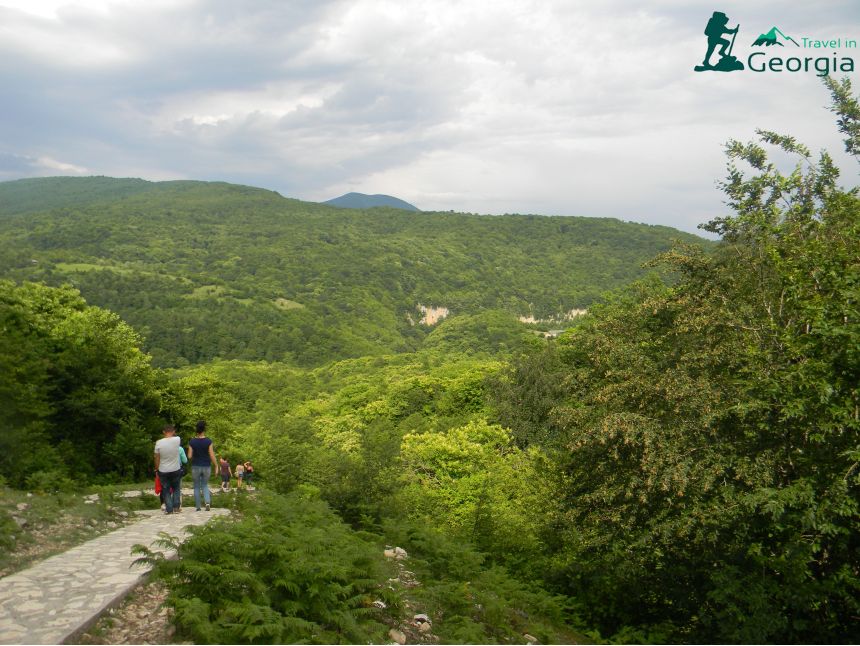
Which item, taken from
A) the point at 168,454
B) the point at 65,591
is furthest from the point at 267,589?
the point at 168,454

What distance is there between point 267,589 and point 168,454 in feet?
16.3

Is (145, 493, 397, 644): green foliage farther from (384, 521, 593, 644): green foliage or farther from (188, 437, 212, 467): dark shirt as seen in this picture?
(188, 437, 212, 467): dark shirt

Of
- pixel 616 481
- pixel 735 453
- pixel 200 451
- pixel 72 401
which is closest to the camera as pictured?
pixel 735 453

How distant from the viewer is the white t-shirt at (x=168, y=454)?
1083 centimetres

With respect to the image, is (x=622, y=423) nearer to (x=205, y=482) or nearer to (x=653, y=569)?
(x=653, y=569)

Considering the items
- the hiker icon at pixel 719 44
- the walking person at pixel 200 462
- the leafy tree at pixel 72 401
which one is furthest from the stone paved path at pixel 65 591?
the hiker icon at pixel 719 44

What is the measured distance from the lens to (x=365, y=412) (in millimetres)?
55500

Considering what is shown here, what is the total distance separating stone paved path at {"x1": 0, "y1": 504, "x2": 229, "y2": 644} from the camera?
559 centimetres

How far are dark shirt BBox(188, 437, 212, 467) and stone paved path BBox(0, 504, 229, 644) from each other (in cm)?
268

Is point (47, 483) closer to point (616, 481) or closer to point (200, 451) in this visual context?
point (200, 451)

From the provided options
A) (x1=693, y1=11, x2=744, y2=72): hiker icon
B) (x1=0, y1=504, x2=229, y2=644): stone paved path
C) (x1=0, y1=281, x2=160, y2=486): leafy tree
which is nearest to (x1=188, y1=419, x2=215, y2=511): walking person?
(x1=0, y1=504, x2=229, y2=644): stone paved path

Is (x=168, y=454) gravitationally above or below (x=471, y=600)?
above

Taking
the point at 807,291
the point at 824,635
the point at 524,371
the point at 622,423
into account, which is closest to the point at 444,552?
the point at 622,423

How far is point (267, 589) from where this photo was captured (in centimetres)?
679
